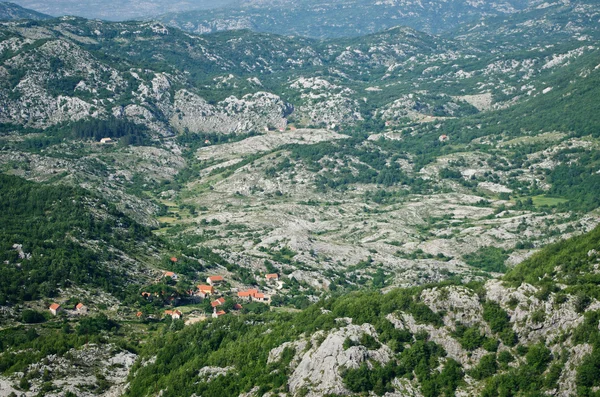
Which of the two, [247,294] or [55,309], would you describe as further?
[247,294]

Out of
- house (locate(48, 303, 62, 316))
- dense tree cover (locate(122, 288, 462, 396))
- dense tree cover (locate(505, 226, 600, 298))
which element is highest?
dense tree cover (locate(505, 226, 600, 298))

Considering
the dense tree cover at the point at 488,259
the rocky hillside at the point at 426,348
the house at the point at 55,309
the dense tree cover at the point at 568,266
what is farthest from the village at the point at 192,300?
the dense tree cover at the point at 488,259

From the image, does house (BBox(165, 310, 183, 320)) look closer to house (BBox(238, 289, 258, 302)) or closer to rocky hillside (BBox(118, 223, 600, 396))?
house (BBox(238, 289, 258, 302))

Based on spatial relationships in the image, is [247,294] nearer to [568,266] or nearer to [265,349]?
[265,349]

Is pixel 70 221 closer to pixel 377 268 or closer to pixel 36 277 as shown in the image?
pixel 36 277

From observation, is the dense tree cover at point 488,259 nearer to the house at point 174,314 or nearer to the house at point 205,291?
the house at point 205,291

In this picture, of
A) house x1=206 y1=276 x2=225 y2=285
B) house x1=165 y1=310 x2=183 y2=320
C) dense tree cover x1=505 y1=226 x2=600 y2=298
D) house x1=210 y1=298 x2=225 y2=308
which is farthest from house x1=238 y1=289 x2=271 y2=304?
dense tree cover x1=505 y1=226 x2=600 y2=298

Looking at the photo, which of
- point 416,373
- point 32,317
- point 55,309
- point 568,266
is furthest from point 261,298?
point 568,266

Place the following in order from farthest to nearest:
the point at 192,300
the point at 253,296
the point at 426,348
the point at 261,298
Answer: the point at 261,298 → the point at 253,296 → the point at 192,300 → the point at 426,348
